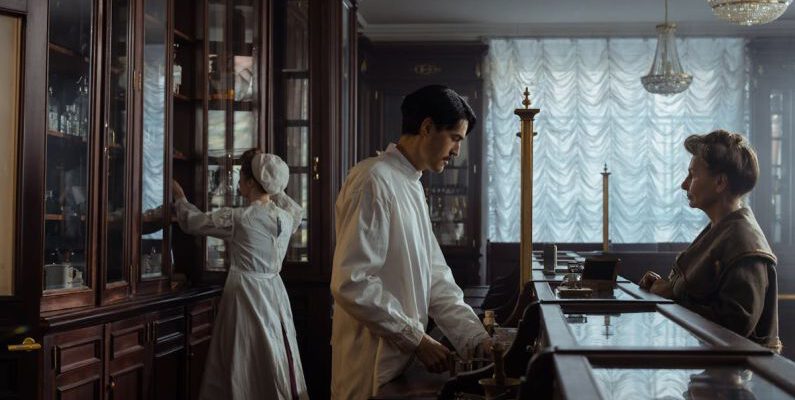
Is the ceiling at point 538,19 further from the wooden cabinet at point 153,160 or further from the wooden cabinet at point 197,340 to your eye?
the wooden cabinet at point 197,340

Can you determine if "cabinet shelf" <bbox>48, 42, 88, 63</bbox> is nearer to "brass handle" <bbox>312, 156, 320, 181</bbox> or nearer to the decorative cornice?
"brass handle" <bbox>312, 156, 320, 181</bbox>

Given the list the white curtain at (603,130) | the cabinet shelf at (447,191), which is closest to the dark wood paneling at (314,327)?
the cabinet shelf at (447,191)

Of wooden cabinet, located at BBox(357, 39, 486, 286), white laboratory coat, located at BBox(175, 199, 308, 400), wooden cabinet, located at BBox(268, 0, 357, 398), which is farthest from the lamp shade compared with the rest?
white laboratory coat, located at BBox(175, 199, 308, 400)

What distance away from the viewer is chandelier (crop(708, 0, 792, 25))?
5914 millimetres

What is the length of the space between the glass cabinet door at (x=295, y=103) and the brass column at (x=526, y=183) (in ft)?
9.11

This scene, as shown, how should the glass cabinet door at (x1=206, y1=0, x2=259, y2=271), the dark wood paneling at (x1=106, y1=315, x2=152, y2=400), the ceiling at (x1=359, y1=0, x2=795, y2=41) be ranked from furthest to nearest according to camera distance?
the ceiling at (x1=359, y1=0, x2=795, y2=41) < the glass cabinet door at (x1=206, y1=0, x2=259, y2=271) < the dark wood paneling at (x1=106, y1=315, x2=152, y2=400)

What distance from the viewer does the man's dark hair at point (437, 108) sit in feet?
9.08

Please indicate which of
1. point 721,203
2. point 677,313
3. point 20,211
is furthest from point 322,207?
point 677,313

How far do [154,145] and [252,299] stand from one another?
1042 mm

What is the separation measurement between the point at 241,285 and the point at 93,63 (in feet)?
5.50

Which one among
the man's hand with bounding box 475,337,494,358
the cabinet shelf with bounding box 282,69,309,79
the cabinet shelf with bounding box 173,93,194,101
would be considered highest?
the cabinet shelf with bounding box 282,69,309,79

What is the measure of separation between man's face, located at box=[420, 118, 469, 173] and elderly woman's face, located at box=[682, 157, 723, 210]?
902 millimetres

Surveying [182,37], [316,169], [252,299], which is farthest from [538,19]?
[252,299]

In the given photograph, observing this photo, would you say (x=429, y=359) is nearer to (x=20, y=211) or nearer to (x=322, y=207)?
(x=20, y=211)
